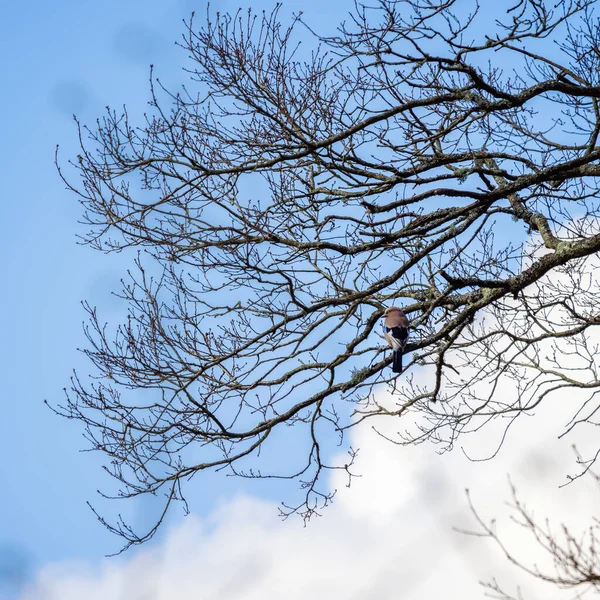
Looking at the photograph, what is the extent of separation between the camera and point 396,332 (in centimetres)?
769

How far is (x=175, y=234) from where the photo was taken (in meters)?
7.46

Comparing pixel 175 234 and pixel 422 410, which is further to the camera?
pixel 422 410

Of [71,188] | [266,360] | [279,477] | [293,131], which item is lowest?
[279,477]

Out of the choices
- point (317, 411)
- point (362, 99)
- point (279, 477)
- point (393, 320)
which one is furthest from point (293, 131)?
point (279, 477)

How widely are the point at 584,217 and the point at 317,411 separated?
12.6ft

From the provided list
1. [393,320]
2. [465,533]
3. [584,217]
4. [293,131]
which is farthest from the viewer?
[584,217]

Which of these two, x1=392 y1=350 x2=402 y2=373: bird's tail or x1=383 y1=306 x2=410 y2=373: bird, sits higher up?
x1=383 y1=306 x2=410 y2=373: bird

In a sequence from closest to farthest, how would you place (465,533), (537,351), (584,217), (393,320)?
(465,533) < (393,320) < (584,217) < (537,351)

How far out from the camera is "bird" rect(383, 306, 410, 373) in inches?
301

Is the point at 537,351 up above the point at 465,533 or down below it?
above

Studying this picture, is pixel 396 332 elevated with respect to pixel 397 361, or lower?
elevated

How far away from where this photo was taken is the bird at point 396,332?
7.65 metres

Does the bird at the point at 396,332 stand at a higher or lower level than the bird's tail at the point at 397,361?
higher

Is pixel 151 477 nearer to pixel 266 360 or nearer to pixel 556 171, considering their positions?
pixel 266 360
